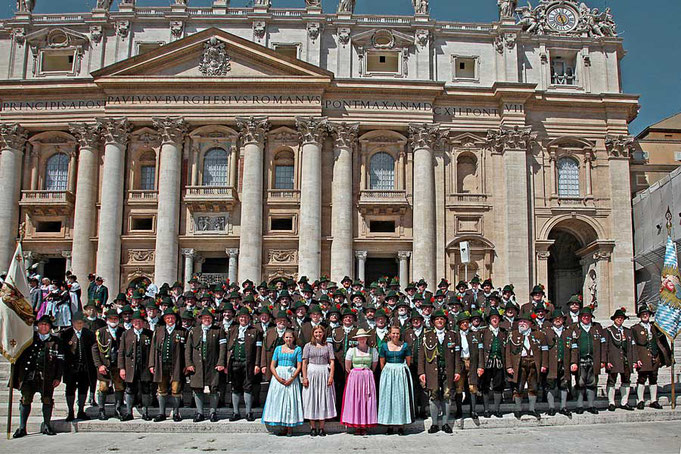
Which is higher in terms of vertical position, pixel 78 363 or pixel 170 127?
pixel 170 127

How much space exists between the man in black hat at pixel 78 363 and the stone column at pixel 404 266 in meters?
22.0

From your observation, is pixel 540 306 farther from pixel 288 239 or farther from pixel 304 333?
pixel 288 239

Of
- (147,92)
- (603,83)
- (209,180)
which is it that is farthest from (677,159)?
(147,92)

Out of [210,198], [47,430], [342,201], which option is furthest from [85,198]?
[47,430]

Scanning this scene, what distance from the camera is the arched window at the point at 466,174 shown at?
36312 millimetres

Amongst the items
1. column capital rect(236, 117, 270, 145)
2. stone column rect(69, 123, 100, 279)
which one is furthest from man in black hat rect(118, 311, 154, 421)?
stone column rect(69, 123, 100, 279)

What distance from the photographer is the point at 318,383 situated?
498 inches

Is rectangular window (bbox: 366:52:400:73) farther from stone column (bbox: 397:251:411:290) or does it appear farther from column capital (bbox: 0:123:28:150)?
column capital (bbox: 0:123:28:150)

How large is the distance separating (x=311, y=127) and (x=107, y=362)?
2206 cm

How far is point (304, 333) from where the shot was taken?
48.0ft

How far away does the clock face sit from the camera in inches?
1519

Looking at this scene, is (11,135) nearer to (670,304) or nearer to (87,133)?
(87,133)

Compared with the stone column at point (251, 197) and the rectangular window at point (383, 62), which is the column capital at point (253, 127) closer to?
the stone column at point (251, 197)

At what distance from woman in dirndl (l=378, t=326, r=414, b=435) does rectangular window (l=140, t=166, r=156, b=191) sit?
84.6ft
